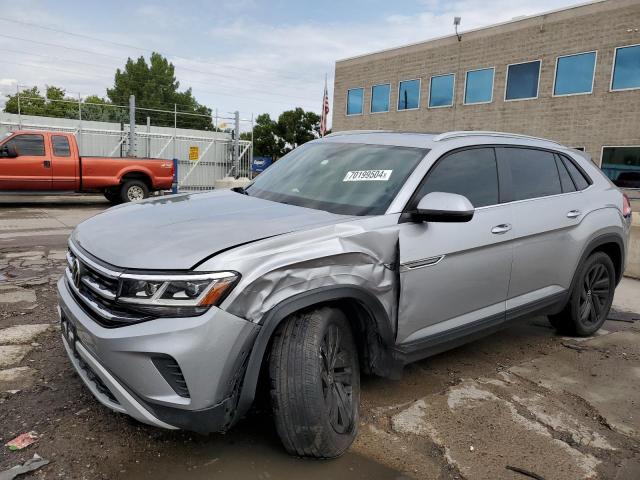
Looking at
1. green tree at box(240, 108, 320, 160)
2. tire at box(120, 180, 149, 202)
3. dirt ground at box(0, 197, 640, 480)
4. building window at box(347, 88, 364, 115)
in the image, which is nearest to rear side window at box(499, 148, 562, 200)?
dirt ground at box(0, 197, 640, 480)

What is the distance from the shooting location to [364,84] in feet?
91.7

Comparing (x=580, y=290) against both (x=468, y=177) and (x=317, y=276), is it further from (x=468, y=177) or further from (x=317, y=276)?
(x=317, y=276)

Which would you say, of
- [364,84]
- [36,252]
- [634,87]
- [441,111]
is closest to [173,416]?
[36,252]

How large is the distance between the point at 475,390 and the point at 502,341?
1192 millimetres

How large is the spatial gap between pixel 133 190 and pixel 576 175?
11.5m

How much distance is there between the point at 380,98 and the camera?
89.1 feet

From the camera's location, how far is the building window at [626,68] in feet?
57.3

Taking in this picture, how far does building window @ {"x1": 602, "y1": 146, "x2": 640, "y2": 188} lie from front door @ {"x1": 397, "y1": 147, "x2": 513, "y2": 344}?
55.7 ft

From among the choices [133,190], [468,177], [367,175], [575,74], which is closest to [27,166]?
[133,190]

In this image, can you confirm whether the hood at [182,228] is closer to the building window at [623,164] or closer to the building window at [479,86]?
the building window at [623,164]

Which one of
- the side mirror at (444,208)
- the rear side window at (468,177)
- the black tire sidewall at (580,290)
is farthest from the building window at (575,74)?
the side mirror at (444,208)

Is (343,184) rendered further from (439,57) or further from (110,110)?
(110,110)

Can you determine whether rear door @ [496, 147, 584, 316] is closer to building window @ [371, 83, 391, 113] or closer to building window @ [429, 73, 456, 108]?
building window @ [429, 73, 456, 108]

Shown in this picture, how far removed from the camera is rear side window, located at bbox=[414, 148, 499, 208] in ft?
10.5
